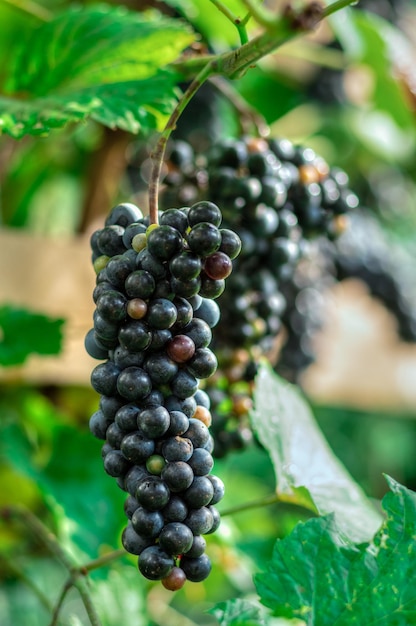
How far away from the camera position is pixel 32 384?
2.89ft

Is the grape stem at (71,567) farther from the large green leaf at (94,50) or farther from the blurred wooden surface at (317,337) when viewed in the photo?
the large green leaf at (94,50)

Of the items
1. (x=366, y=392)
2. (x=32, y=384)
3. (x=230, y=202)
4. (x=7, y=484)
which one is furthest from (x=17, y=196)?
(x=366, y=392)

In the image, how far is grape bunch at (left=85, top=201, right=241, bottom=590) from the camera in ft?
1.16

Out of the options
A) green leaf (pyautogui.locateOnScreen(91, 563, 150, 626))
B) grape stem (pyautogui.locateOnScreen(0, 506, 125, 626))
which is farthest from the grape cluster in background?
green leaf (pyautogui.locateOnScreen(91, 563, 150, 626))

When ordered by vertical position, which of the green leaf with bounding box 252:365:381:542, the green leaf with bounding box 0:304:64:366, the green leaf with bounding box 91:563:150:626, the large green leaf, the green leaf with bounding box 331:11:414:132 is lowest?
the green leaf with bounding box 91:563:150:626

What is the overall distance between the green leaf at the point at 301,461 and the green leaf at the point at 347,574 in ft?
0.26

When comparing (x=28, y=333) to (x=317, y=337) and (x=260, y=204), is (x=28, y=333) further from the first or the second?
(x=317, y=337)

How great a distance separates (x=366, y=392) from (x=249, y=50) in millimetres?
872

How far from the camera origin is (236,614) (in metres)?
0.41

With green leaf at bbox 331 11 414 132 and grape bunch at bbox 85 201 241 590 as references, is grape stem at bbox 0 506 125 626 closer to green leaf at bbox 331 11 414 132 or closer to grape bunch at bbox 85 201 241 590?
grape bunch at bbox 85 201 241 590

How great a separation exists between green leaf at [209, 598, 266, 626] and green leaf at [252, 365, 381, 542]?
10 cm

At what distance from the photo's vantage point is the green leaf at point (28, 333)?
0.66m

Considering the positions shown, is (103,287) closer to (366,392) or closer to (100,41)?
(100,41)

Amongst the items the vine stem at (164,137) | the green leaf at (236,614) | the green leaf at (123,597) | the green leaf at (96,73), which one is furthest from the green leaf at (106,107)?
the green leaf at (123,597)
